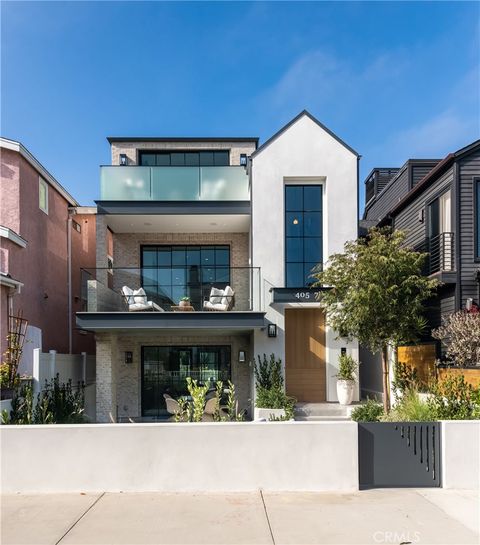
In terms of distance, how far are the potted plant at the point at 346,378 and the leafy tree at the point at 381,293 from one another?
1.42m

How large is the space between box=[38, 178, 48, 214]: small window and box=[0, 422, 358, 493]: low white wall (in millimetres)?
8889

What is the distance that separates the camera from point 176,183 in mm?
13164

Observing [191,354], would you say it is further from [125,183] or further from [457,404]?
[457,404]

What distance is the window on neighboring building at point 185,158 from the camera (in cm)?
1572

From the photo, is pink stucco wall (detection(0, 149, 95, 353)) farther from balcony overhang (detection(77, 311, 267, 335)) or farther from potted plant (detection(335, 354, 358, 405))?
potted plant (detection(335, 354, 358, 405))

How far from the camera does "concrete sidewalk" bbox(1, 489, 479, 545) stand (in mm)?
4910

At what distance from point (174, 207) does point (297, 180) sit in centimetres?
367

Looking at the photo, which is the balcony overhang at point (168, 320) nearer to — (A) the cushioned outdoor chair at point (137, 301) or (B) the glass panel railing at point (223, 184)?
(A) the cushioned outdoor chair at point (137, 301)

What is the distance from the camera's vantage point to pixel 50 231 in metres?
14.2

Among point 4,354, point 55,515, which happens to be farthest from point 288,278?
point 55,515

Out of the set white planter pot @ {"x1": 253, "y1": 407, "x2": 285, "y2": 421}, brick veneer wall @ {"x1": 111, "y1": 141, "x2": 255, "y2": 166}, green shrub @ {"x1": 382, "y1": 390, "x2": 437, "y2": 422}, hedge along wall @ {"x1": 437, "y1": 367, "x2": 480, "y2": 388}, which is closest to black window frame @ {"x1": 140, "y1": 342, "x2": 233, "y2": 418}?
white planter pot @ {"x1": 253, "y1": 407, "x2": 285, "y2": 421}

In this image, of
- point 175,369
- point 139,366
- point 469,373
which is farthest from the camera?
point 175,369

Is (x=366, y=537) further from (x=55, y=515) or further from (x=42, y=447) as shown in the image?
(x=42, y=447)

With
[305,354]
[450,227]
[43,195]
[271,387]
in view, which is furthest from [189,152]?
[450,227]
